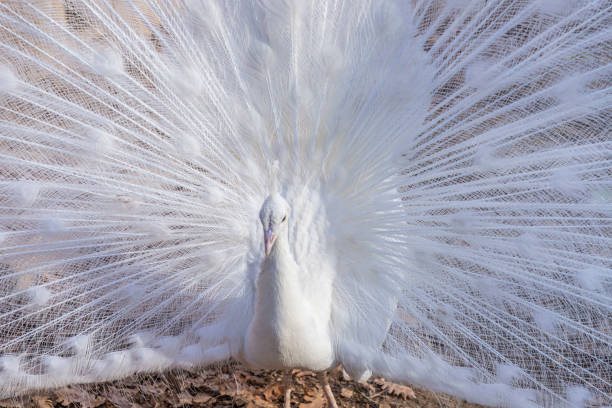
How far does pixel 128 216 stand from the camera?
2189 mm

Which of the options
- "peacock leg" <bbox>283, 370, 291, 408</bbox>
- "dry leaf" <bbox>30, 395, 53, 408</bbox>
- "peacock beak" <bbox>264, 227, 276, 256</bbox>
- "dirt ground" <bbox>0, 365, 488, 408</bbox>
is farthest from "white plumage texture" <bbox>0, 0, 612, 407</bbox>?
"peacock leg" <bbox>283, 370, 291, 408</bbox>

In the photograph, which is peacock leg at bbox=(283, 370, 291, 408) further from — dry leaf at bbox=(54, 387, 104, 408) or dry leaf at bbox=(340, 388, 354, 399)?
dry leaf at bbox=(54, 387, 104, 408)

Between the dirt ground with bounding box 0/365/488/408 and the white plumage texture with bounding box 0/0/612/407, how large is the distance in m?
0.63

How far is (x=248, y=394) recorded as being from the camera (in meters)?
3.17

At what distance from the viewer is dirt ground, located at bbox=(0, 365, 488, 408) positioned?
106 inches

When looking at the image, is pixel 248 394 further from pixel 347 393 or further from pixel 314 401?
pixel 347 393

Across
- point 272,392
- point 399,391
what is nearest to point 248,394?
point 272,392

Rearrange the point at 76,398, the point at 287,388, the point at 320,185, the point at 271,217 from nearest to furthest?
the point at 271,217 → the point at 320,185 → the point at 76,398 → the point at 287,388

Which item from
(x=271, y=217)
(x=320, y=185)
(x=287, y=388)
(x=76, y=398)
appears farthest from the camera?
(x=287, y=388)

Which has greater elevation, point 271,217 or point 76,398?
point 271,217

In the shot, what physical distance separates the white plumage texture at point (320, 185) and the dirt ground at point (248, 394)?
0.63 meters

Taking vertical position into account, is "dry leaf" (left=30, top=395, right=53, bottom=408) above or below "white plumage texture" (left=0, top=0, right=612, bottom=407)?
below

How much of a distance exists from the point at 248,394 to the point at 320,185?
1703 millimetres

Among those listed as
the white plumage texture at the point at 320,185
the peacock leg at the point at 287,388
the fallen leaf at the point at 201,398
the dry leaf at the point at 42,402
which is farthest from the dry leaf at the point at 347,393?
the dry leaf at the point at 42,402
